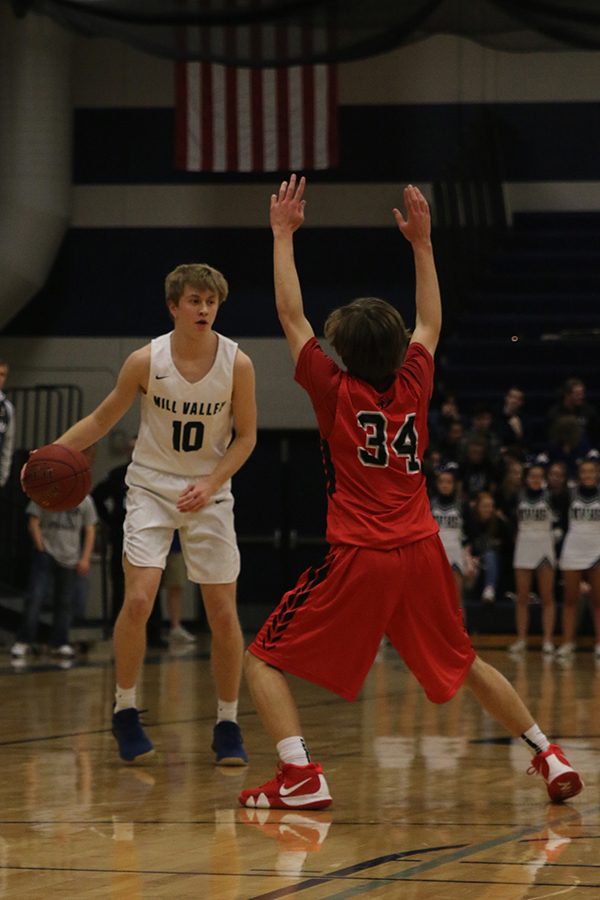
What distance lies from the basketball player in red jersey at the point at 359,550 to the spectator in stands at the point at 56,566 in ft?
24.4

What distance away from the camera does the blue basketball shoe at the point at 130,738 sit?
609 centimetres

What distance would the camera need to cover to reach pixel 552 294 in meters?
19.2

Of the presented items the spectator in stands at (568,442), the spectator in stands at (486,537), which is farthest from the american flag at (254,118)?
the spectator in stands at (486,537)

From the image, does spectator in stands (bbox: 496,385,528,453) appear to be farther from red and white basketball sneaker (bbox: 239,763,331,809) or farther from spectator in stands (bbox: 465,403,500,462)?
red and white basketball sneaker (bbox: 239,763,331,809)

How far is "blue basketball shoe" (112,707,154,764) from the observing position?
6.09m

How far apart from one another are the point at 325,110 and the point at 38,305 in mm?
4151

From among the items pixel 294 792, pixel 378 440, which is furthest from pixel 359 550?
pixel 294 792

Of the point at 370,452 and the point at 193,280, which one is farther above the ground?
the point at 193,280

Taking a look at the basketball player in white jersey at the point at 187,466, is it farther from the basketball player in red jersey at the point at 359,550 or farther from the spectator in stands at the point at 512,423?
the spectator in stands at the point at 512,423

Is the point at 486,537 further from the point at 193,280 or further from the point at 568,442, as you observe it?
the point at 193,280

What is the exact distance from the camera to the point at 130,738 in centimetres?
611

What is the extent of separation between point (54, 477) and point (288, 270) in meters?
1.32

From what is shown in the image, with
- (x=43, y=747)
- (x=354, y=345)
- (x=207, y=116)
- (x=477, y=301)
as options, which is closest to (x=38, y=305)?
(x=207, y=116)

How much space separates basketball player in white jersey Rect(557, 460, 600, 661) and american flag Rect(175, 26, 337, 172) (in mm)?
5409
